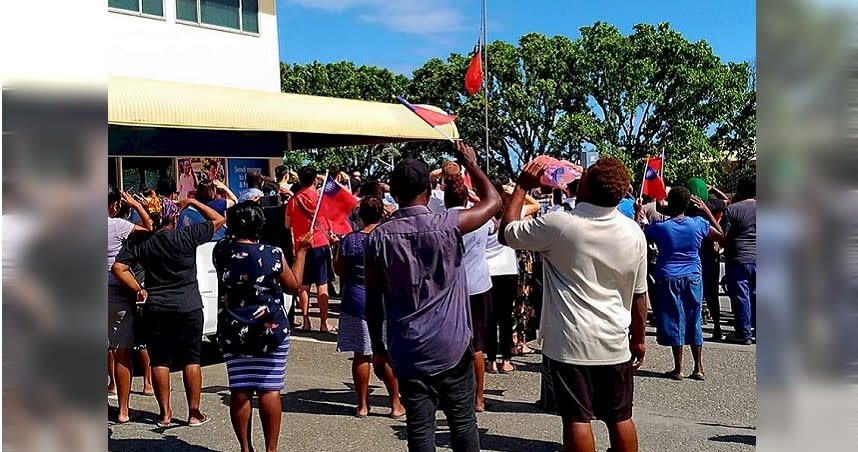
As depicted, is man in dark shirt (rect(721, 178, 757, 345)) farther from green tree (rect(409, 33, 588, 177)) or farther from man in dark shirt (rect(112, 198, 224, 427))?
green tree (rect(409, 33, 588, 177))

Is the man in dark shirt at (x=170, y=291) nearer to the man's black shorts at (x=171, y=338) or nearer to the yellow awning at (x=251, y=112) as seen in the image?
the man's black shorts at (x=171, y=338)

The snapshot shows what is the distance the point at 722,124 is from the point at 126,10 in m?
36.6

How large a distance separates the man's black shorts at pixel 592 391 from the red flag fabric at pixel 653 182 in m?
6.13

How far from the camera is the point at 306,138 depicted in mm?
17812

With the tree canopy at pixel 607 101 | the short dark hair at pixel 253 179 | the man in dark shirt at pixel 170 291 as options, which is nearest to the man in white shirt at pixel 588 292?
the man in dark shirt at pixel 170 291

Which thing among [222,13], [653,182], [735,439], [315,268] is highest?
[222,13]

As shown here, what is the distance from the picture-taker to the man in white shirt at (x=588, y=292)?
414cm

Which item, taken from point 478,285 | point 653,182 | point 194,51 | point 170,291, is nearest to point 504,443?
point 478,285

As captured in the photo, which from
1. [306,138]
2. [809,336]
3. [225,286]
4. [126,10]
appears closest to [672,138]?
[306,138]

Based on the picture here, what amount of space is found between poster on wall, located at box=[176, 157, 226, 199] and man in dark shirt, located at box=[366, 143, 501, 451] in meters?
12.6

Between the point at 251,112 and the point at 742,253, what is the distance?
7367 millimetres

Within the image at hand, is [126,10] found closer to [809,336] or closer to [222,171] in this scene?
[222,171]

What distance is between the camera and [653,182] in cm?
1019

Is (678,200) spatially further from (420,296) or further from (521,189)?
(420,296)
